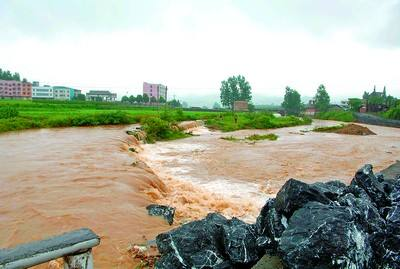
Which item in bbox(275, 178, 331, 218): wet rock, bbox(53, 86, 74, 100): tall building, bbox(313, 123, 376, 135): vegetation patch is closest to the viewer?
bbox(275, 178, 331, 218): wet rock

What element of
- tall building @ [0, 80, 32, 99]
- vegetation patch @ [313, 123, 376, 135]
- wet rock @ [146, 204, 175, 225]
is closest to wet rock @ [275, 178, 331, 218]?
wet rock @ [146, 204, 175, 225]

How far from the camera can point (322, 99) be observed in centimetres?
8069

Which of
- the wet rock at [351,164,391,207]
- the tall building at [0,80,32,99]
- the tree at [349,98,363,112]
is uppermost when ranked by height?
the tall building at [0,80,32,99]

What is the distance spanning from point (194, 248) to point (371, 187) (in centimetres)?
287

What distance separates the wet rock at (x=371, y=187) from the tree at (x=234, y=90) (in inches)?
3549

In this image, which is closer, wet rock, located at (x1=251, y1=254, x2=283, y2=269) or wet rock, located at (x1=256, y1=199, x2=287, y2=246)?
wet rock, located at (x1=251, y1=254, x2=283, y2=269)

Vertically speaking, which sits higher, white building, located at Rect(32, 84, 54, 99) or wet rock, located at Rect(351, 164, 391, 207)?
white building, located at Rect(32, 84, 54, 99)

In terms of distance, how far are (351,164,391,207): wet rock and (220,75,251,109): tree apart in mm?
90137

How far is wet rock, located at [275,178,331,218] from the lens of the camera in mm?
4074

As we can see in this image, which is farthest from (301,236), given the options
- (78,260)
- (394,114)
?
(394,114)

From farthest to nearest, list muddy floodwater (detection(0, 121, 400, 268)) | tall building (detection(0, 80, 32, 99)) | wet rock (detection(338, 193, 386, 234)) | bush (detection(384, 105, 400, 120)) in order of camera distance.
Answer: tall building (detection(0, 80, 32, 99)), bush (detection(384, 105, 400, 120)), muddy floodwater (detection(0, 121, 400, 268)), wet rock (detection(338, 193, 386, 234))

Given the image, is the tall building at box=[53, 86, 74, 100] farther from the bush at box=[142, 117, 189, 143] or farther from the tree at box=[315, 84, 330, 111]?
the bush at box=[142, 117, 189, 143]

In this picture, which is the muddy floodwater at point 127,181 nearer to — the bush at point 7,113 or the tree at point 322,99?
the bush at point 7,113

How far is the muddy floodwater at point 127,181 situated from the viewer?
22.1 feet
